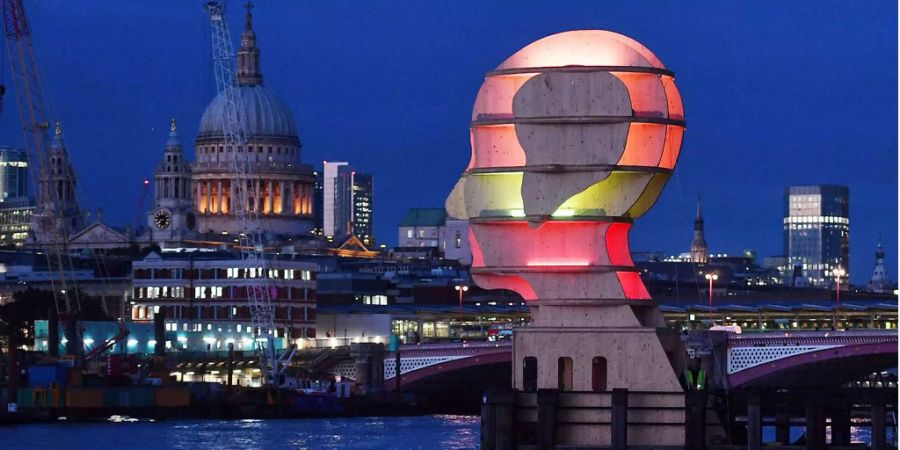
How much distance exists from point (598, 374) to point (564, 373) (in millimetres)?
547

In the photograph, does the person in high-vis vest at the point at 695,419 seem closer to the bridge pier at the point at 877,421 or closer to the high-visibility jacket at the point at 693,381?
the high-visibility jacket at the point at 693,381

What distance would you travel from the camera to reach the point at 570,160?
39812 mm

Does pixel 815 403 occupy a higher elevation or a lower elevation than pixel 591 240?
lower

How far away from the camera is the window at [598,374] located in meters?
39.9

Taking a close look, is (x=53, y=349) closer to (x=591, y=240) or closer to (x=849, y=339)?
(x=849, y=339)

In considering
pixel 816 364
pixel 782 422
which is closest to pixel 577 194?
pixel 782 422

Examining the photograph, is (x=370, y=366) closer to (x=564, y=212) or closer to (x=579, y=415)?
(x=564, y=212)

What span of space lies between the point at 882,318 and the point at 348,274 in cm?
5557

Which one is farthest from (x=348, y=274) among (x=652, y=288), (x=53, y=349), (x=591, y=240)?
(x=591, y=240)

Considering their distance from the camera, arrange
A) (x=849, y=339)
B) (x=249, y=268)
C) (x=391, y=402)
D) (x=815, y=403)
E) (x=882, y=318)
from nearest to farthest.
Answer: (x=815, y=403)
(x=849, y=339)
(x=391, y=402)
(x=882, y=318)
(x=249, y=268)

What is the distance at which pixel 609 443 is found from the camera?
39344 millimetres

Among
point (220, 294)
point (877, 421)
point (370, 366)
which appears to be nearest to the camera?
point (877, 421)

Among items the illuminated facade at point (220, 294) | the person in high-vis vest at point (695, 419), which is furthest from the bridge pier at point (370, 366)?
the person in high-vis vest at point (695, 419)

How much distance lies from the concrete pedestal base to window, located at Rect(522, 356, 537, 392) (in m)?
0.02
